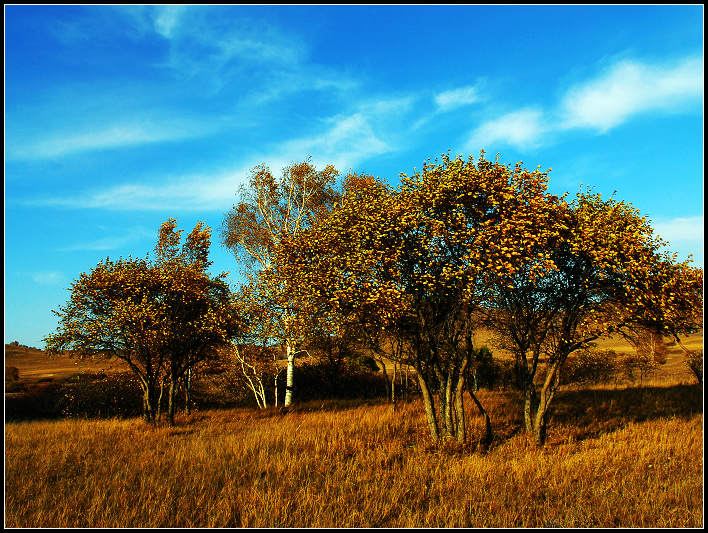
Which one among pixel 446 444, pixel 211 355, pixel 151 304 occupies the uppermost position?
pixel 151 304

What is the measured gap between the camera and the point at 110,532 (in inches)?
341

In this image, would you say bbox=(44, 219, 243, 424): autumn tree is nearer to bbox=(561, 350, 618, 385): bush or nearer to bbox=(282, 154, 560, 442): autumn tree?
bbox=(282, 154, 560, 442): autumn tree

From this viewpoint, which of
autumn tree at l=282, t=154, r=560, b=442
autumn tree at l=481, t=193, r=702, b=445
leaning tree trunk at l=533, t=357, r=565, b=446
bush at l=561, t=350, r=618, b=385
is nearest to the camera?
autumn tree at l=282, t=154, r=560, b=442

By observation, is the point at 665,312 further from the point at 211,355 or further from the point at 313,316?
the point at 211,355

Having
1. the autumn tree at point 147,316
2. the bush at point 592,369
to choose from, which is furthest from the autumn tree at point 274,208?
the bush at point 592,369

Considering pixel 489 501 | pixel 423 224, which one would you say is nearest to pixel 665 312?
pixel 423 224

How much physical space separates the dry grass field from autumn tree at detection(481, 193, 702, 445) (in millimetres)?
3770

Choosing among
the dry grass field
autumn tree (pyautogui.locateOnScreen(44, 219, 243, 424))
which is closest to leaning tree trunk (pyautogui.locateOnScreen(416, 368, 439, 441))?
the dry grass field

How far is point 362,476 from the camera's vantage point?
40.2 ft

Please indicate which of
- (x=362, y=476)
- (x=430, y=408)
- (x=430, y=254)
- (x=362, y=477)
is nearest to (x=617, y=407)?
(x=430, y=408)

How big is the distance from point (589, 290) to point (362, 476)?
11.2m

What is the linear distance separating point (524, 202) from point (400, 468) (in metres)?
10.2

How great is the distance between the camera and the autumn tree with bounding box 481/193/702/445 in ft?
51.8

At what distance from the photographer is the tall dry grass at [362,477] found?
30.6 feet
